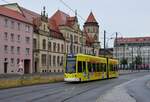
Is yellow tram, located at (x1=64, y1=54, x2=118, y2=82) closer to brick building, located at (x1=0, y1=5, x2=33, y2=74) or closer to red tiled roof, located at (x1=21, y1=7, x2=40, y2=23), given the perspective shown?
brick building, located at (x1=0, y1=5, x2=33, y2=74)

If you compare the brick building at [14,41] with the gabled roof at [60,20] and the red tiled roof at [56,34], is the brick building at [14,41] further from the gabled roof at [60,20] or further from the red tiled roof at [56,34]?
the gabled roof at [60,20]

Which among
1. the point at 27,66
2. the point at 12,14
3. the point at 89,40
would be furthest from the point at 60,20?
the point at 12,14

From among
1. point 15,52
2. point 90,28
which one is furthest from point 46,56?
point 90,28

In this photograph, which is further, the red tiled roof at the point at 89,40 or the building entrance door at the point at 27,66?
the red tiled roof at the point at 89,40

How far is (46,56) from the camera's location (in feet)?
335

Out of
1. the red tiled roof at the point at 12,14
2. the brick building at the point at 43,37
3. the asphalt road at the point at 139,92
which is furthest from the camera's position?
the brick building at the point at 43,37

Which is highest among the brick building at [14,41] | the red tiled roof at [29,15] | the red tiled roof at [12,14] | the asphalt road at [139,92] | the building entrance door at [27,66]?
the red tiled roof at [29,15]

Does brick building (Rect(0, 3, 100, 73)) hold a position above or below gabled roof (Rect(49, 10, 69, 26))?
below

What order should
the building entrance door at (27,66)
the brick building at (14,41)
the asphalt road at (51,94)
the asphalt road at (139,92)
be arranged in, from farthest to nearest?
the building entrance door at (27,66) → the brick building at (14,41) → the asphalt road at (139,92) → the asphalt road at (51,94)

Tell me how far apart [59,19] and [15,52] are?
120ft

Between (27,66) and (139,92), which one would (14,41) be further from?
(139,92)

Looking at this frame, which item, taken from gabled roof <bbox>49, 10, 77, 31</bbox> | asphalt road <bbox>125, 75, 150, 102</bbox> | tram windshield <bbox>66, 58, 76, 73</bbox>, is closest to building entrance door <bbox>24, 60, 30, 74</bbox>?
gabled roof <bbox>49, 10, 77, 31</bbox>

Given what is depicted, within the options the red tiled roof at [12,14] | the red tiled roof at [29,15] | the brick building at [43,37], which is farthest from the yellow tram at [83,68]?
the red tiled roof at [29,15]

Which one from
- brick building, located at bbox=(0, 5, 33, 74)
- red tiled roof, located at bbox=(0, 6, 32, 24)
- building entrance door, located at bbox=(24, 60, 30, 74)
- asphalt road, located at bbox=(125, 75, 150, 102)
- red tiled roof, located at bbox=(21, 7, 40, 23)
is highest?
red tiled roof, located at bbox=(21, 7, 40, 23)
